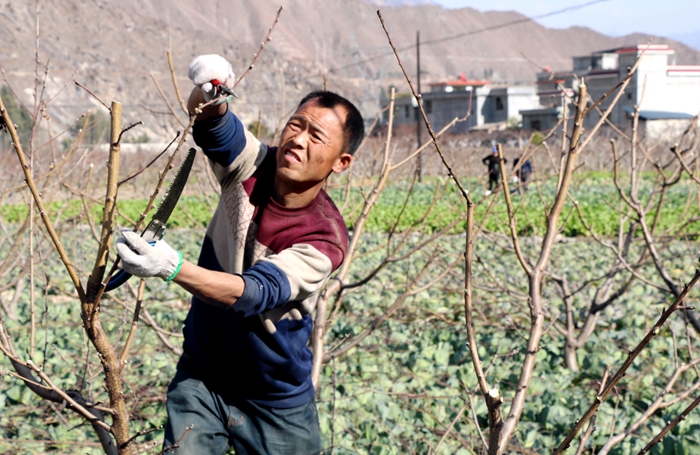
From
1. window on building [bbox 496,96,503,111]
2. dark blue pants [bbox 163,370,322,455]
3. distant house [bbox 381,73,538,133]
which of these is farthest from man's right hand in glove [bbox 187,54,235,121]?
window on building [bbox 496,96,503,111]

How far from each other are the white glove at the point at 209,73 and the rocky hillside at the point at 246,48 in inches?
17.0

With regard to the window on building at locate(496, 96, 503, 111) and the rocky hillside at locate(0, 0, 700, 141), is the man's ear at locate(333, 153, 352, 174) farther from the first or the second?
the window on building at locate(496, 96, 503, 111)

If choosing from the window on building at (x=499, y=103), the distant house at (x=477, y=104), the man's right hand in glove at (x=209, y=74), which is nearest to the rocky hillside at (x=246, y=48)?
the man's right hand in glove at (x=209, y=74)

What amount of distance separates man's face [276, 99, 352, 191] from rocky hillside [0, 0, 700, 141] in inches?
25.7

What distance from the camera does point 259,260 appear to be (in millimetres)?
2027

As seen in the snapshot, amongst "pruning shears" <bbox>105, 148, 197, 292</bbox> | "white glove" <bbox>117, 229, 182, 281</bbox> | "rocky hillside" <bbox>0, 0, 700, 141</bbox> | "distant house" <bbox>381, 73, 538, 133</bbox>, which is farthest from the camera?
"rocky hillside" <bbox>0, 0, 700, 141</bbox>

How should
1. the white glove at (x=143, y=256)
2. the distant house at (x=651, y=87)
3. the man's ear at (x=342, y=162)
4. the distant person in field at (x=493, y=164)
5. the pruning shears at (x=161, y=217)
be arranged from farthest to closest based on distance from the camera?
the distant house at (x=651, y=87) → the distant person in field at (x=493, y=164) → the man's ear at (x=342, y=162) → the pruning shears at (x=161, y=217) → the white glove at (x=143, y=256)

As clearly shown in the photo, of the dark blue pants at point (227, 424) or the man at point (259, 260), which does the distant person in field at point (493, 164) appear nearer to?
the man at point (259, 260)

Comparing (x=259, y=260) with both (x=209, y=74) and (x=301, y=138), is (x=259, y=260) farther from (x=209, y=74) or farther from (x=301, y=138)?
(x=209, y=74)

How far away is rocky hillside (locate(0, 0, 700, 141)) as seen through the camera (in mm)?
54688

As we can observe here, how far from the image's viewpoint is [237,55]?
8194 cm

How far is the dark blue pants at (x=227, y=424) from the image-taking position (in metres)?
2.26

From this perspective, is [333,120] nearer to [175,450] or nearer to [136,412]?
[175,450]

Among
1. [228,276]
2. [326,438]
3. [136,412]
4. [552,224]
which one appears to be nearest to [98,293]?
[228,276]
